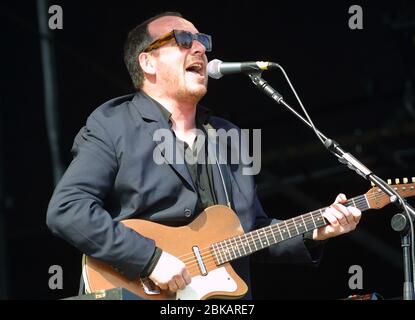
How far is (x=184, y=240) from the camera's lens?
4312mm

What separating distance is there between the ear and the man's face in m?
0.03

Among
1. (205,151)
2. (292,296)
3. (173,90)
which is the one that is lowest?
(292,296)

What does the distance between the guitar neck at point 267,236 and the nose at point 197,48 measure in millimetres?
986

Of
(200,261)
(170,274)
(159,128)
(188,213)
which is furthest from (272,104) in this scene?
(170,274)

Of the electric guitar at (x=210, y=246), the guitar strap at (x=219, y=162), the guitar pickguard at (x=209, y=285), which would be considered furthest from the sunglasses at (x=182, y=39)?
the guitar pickguard at (x=209, y=285)

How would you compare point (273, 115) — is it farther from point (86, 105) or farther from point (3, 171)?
point (3, 171)

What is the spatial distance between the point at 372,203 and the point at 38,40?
3.09m

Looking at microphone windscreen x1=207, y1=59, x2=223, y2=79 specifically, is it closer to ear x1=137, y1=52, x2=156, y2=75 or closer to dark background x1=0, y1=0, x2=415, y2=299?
ear x1=137, y1=52, x2=156, y2=75

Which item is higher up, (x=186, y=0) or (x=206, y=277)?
(x=186, y=0)

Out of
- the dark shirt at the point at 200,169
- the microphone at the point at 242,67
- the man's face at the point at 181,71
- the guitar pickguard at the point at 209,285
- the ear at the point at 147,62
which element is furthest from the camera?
the ear at the point at 147,62

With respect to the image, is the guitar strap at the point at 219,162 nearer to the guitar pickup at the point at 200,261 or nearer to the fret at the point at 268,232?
the fret at the point at 268,232

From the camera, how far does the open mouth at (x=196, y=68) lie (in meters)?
4.80

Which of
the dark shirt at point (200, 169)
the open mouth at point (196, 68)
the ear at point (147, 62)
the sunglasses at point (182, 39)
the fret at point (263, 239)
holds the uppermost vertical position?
the sunglasses at point (182, 39)

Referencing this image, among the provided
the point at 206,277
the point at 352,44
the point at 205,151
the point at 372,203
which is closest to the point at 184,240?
the point at 206,277
